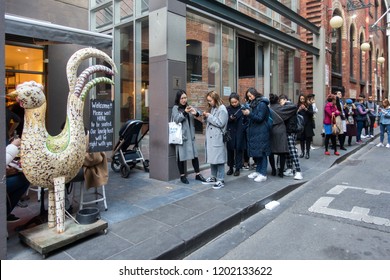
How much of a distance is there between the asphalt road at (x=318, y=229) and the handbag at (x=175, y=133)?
2.04 m

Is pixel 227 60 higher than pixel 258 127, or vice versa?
pixel 227 60

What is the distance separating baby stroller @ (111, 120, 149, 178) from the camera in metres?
6.48

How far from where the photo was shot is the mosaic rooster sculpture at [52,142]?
125 inches

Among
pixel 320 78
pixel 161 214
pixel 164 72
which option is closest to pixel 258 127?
pixel 164 72

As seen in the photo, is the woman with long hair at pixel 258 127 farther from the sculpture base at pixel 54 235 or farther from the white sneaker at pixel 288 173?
the sculpture base at pixel 54 235

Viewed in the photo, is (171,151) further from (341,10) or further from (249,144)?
(341,10)

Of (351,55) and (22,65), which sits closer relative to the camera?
(22,65)

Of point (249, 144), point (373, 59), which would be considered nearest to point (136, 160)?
point (249, 144)

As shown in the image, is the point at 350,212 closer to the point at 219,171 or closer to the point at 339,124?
the point at 219,171

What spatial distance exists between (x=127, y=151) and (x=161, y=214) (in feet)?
9.68

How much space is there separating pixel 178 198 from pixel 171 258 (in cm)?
180

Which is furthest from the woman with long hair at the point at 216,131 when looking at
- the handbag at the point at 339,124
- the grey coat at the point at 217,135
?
the handbag at the point at 339,124

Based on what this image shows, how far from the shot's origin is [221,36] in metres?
8.24

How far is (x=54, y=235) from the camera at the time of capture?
3.35 m
